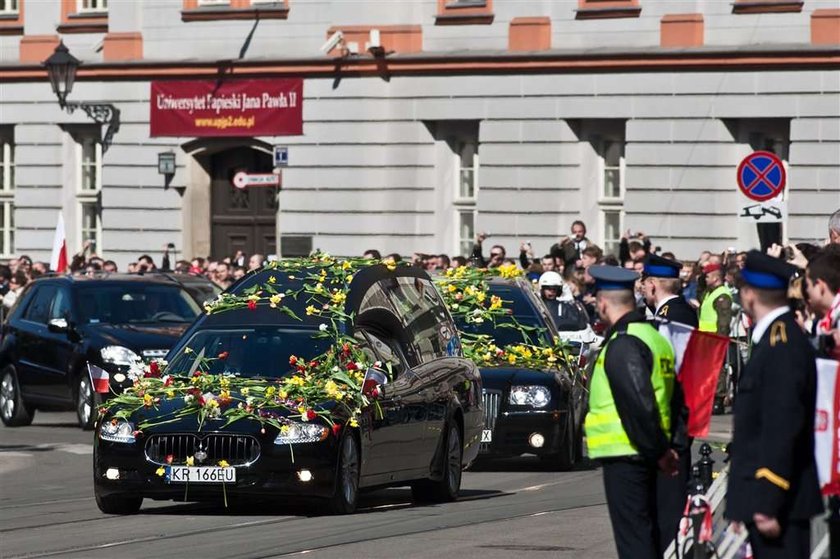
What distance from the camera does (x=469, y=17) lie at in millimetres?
38031

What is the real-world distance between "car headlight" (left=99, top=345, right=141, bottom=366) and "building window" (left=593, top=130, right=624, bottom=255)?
1479cm

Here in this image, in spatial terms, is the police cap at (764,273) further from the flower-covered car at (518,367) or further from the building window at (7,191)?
the building window at (7,191)

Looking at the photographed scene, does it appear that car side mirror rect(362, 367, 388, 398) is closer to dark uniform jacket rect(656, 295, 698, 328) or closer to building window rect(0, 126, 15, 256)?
dark uniform jacket rect(656, 295, 698, 328)

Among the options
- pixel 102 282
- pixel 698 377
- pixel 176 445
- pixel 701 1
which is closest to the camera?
pixel 698 377

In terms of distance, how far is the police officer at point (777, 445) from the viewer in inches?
319

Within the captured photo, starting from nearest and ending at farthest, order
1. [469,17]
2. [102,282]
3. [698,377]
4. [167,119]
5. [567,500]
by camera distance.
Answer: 1. [698,377]
2. [567,500]
3. [102,282]
4. [469,17]
5. [167,119]

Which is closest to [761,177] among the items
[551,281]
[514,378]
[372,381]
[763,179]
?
[763,179]

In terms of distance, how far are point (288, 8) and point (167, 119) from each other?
3353 millimetres

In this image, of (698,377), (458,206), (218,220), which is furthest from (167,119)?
(698,377)

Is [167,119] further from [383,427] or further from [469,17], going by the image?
[383,427]

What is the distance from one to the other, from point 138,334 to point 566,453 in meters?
6.50

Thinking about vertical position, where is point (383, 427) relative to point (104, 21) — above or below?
below

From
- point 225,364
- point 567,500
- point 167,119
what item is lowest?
point 567,500

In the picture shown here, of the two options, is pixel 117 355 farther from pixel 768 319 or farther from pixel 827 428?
pixel 827 428
